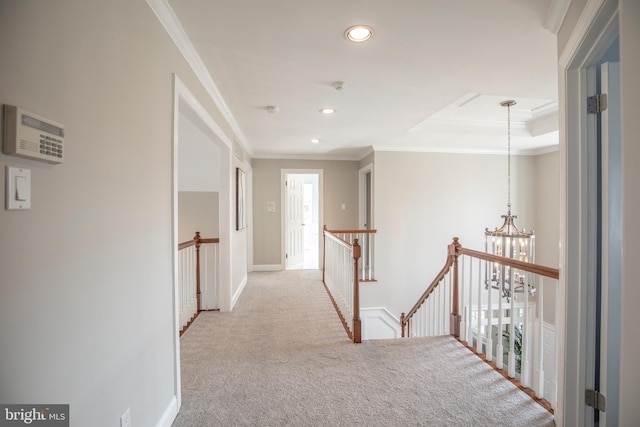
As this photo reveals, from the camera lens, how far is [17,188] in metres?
0.77

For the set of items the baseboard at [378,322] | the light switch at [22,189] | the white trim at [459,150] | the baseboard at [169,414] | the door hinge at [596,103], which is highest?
the white trim at [459,150]

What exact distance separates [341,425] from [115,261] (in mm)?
1549

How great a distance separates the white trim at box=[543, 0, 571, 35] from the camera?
150 cm

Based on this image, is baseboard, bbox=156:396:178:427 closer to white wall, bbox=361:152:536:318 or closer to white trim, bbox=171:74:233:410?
white trim, bbox=171:74:233:410

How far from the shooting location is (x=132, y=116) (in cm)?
135

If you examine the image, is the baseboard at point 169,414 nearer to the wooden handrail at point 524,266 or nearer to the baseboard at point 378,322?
the wooden handrail at point 524,266

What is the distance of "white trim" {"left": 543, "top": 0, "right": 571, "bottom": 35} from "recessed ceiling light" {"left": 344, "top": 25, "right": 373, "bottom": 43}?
950 mm

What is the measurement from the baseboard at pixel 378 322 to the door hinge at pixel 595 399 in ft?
12.7

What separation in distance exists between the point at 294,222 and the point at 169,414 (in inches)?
199

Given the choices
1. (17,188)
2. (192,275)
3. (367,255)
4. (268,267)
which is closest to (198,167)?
(192,275)

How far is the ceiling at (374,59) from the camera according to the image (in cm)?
163

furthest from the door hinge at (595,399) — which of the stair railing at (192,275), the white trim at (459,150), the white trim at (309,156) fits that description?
the white trim at (309,156)

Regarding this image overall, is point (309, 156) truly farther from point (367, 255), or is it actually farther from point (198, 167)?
point (198, 167)

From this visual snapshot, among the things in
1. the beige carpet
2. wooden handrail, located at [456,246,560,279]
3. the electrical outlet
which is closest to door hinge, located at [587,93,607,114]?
wooden handrail, located at [456,246,560,279]
